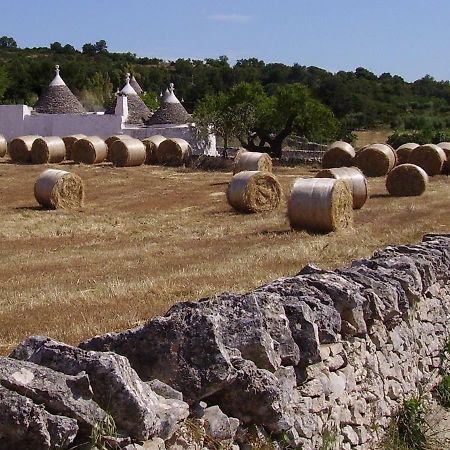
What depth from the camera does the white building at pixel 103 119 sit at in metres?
47.4

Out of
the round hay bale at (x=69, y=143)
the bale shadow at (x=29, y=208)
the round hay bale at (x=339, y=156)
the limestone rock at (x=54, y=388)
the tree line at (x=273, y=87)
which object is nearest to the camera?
the limestone rock at (x=54, y=388)

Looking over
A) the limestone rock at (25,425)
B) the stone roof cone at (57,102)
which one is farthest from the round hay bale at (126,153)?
the limestone rock at (25,425)

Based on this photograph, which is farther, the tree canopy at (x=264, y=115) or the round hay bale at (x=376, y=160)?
the tree canopy at (x=264, y=115)

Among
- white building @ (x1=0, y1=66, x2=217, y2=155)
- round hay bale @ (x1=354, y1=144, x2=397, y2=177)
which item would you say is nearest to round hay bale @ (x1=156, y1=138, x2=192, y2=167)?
white building @ (x1=0, y1=66, x2=217, y2=155)

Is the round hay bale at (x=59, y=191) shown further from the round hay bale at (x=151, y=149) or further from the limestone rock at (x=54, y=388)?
the limestone rock at (x=54, y=388)

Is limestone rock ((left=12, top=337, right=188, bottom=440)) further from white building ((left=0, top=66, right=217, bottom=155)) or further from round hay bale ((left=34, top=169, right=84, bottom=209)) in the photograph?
white building ((left=0, top=66, right=217, bottom=155))

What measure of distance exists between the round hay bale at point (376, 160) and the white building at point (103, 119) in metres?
12.5

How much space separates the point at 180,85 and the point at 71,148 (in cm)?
5787

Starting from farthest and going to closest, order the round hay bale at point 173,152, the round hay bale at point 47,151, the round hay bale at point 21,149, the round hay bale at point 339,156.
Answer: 1. the round hay bale at point 21,149
2. the round hay bale at point 173,152
3. the round hay bale at point 47,151
4. the round hay bale at point 339,156

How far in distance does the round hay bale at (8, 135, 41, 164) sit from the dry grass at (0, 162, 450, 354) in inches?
500

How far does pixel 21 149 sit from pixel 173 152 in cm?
764

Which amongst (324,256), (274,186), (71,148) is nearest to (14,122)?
(71,148)

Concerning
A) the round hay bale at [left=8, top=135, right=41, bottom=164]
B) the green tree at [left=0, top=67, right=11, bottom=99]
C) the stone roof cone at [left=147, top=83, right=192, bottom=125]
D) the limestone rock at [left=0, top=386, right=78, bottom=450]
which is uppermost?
the green tree at [left=0, top=67, right=11, bottom=99]

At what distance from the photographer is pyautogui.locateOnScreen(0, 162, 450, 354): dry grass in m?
9.93
